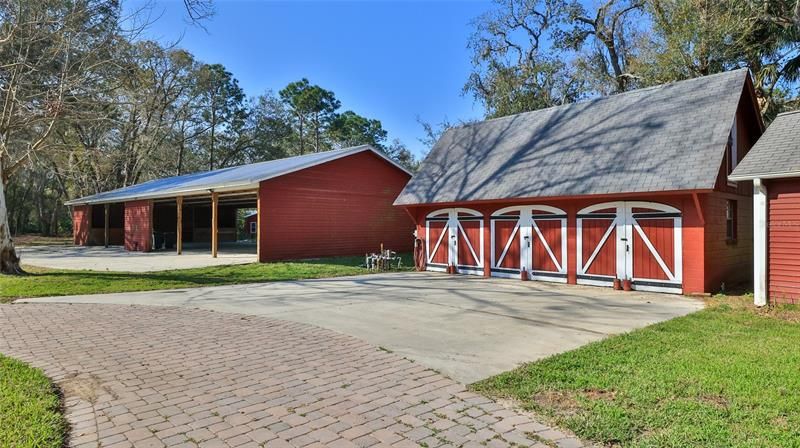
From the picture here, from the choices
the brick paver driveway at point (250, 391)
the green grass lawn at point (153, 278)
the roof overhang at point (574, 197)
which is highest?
the roof overhang at point (574, 197)

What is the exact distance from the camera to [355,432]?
3.30 m

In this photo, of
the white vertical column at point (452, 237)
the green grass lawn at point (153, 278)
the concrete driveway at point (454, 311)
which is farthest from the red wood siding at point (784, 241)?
the green grass lawn at point (153, 278)

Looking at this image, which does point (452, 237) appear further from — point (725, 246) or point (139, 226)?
point (139, 226)

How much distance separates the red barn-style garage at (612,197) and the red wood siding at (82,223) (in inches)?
867

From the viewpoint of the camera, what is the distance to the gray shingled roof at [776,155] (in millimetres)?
8273

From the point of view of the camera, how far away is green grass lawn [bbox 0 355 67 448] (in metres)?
3.09

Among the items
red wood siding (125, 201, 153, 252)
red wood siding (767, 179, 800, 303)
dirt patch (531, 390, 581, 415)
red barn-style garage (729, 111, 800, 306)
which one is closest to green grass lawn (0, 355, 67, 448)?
dirt patch (531, 390, 581, 415)

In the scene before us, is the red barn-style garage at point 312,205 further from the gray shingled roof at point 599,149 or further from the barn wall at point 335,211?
the gray shingled roof at point 599,149

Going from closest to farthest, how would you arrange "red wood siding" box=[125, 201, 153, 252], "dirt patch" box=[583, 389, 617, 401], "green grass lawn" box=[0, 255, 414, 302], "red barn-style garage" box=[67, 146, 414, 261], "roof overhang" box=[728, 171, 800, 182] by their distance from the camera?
"dirt patch" box=[583, 389, 617, 401] < "roof overhang" box=[728, 171, 800, 182] < "green grass lawn" box=[0, 255, 414, 302] < "red barn-style garage" box=[67, 146, 414, 261] < "red wood siding" box=[125, 201, 153, 252]

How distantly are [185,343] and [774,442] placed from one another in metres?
5.53

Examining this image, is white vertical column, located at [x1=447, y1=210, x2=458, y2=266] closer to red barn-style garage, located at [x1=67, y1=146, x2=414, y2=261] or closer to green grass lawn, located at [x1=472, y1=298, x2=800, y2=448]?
red barn-style garage, located at [x1=67, y1=146, x2=414, y2=261]

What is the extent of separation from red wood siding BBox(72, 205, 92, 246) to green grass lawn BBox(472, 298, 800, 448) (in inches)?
1194

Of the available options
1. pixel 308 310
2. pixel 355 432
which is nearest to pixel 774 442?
pixel 355 432

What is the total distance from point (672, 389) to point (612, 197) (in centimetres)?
739
